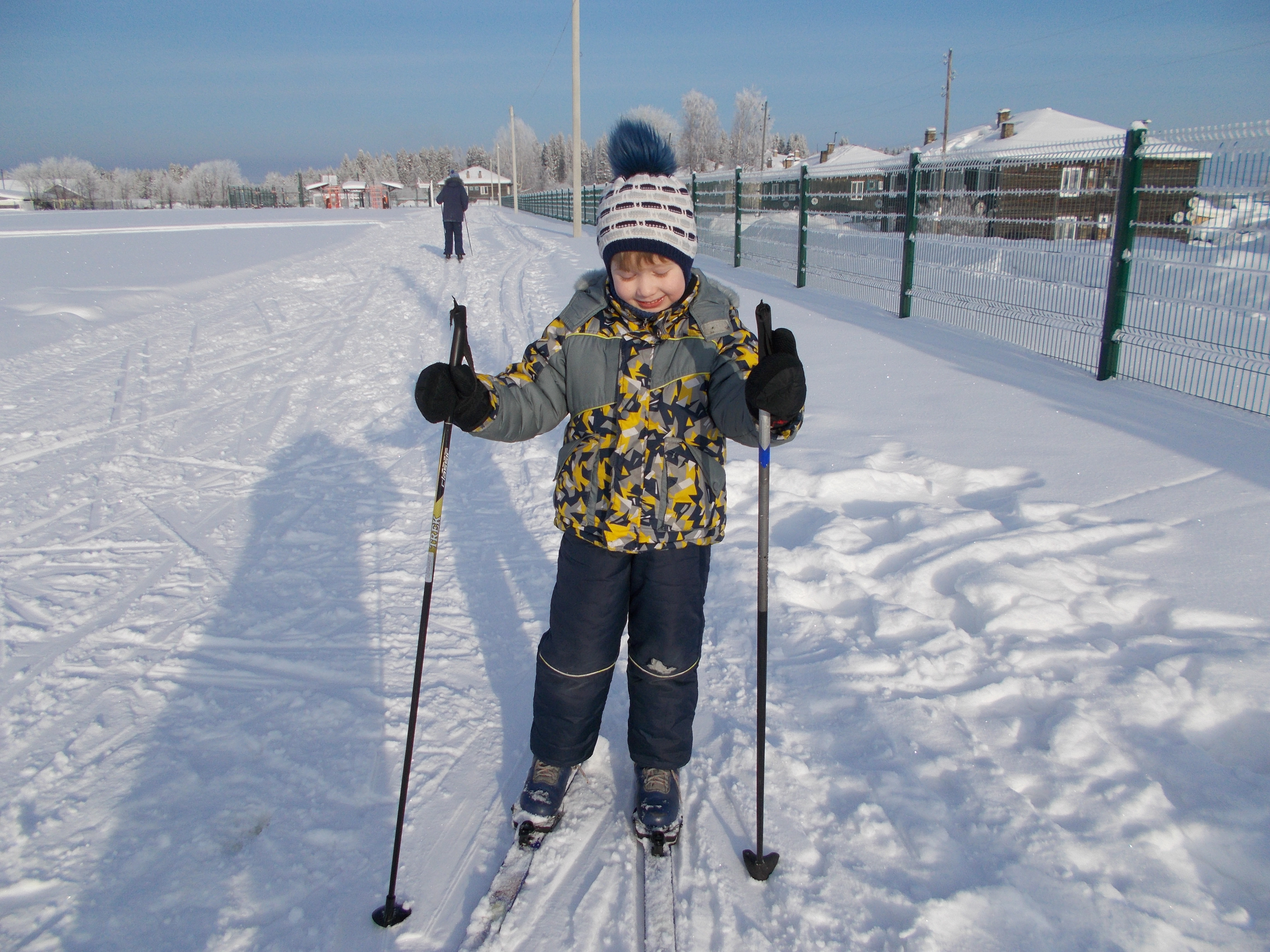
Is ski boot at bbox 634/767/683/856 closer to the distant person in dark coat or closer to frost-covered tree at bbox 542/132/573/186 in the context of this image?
the distant person in dark coat

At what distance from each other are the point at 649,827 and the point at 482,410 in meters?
1.15

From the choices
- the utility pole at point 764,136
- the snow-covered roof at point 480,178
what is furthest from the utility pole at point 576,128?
the snow-covered roof at point 480,178

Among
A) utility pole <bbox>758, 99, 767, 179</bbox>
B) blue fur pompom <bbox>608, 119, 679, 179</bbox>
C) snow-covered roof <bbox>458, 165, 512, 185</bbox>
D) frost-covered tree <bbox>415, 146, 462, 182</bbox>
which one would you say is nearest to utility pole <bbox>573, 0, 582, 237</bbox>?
blue fur pompom <bbox>608, 119, 679, 179</bbox>

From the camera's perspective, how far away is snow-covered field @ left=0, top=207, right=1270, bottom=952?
1880 millimetres

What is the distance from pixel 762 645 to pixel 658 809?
53cm

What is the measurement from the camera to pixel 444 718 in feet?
8.38

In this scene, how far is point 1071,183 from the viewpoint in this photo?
6238mm

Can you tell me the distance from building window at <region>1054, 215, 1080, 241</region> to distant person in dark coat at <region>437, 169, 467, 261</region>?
11606 mm

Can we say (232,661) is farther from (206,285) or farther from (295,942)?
(206,285)

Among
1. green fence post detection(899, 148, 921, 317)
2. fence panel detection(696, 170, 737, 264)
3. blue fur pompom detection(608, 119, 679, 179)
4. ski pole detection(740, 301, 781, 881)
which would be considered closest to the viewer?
ski pole detection(740, 301, 781, 881)

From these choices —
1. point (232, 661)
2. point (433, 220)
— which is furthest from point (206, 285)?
point (433, 220)

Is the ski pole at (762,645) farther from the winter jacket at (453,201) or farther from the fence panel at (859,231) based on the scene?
the winter jacket at (453,201)

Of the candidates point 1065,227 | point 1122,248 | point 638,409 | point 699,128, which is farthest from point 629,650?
point 699,128

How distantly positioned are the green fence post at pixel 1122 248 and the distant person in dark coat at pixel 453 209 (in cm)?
1221
